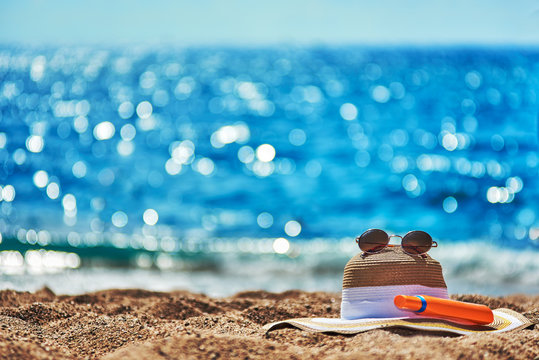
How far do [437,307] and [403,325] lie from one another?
0.11 meters

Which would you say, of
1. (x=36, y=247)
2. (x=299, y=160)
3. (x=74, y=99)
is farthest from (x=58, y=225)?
(x=74, y=99)

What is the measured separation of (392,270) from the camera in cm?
159

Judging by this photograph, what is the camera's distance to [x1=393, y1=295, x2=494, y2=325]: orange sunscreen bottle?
1.54 meters

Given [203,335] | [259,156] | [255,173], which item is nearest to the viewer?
[203,335]

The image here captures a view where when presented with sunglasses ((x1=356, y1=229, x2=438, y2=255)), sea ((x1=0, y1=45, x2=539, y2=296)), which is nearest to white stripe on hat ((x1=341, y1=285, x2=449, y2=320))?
sunglasses ((x1=356, y1=229, x2=438, y2=255))

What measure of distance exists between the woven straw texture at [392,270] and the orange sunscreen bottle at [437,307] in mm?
59

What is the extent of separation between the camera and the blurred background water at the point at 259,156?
4973 millimetres

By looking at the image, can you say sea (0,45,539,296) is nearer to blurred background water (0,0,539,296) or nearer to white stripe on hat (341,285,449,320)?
blurred background water (0,0,539,296)

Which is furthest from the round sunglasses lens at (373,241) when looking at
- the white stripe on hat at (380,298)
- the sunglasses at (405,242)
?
the white stripe on hat at (380,298)

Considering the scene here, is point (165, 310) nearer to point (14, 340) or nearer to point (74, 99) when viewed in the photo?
point (14, 340)

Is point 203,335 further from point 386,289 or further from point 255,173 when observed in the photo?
point 255,173

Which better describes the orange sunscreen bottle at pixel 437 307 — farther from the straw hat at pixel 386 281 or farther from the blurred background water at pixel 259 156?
the blurred background water at pixel 259 156

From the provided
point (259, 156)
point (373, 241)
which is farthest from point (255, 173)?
point (373, 241)

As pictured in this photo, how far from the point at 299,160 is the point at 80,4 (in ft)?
15.4
